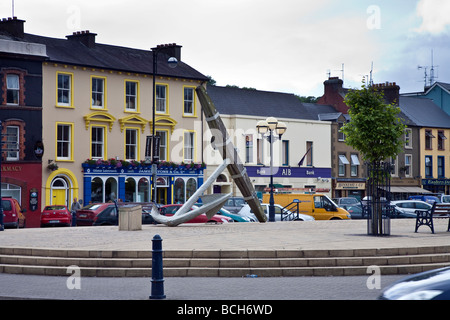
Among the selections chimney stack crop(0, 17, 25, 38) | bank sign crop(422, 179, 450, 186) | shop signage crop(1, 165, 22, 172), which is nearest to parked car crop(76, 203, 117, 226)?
shop signage crop(1, 165, 22, 172)

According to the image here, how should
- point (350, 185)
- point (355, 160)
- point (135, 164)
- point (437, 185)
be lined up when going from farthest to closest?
point (437, 185)
point (355, 160)
point (350, 185)
point (135, 164)

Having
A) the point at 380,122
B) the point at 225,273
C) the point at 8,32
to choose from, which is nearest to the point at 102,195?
the point at 8,32

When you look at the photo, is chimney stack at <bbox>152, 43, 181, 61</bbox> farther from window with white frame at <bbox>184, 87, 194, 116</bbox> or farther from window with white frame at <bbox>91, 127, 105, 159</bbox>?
window with white frame at <bbox>91, 127, 105, 159</bbox>

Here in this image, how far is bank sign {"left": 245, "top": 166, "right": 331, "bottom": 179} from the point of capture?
55.7 meters

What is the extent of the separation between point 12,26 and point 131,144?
10.4 meters

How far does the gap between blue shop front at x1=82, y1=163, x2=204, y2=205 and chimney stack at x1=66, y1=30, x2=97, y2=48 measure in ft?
27.3

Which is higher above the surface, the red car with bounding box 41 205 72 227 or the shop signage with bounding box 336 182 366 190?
the shop signage with bounding box 336 182 366 190

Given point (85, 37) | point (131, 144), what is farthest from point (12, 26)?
point (131, 144)

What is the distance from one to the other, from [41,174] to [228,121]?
1577cm

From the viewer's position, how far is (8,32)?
44.1m

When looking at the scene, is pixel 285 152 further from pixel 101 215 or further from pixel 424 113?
pixel 101 215

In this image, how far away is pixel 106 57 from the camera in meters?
48.2

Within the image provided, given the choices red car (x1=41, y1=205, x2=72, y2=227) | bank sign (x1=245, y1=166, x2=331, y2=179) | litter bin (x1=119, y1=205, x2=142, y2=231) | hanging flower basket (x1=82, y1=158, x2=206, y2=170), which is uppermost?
hanging flower basket (x1=82, y1=158, x2=206, y2=170)

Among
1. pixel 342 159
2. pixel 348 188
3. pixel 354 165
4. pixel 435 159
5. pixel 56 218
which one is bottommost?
pixel 56 218
